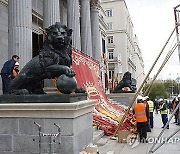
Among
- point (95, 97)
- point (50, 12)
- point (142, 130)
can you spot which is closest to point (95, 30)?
point (50, 12)

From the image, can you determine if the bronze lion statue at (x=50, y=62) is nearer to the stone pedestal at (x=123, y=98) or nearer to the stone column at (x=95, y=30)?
the stone pedestal at (x=123, y=98)

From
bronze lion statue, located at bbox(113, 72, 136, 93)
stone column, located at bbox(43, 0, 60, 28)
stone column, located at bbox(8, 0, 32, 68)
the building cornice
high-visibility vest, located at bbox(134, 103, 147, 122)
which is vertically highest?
the building cornice

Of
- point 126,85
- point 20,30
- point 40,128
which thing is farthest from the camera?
point 126,85

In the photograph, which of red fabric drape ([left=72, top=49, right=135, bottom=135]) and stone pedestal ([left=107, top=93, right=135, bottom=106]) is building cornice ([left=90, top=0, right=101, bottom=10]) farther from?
stone pedestal ([left=107, top=93, right=135, bottom=106])

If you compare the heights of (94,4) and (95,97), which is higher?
(94,4)

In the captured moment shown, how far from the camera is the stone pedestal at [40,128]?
15.7 feet

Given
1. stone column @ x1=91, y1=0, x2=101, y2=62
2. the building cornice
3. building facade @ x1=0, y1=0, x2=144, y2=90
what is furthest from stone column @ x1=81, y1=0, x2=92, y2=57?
the building cornice

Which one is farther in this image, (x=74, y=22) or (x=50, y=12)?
(x=74, y=22)

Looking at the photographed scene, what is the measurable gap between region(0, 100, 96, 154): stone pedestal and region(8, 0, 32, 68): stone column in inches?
264

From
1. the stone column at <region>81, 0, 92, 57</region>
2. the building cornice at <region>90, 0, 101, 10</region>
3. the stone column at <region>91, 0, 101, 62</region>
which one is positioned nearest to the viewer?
the stone column at <region>81, 0, 92, 57</region>

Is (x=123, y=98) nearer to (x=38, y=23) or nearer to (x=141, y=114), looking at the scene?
(x=38, y=23)

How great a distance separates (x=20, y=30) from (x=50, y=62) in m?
6.73

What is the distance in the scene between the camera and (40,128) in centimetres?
475

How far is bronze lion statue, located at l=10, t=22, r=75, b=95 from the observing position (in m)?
5.32
